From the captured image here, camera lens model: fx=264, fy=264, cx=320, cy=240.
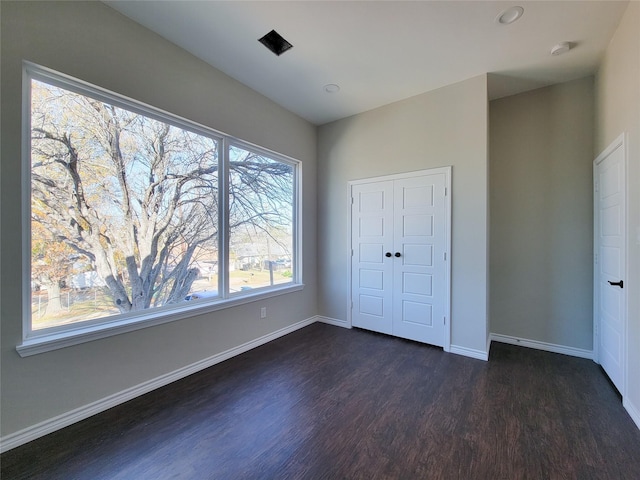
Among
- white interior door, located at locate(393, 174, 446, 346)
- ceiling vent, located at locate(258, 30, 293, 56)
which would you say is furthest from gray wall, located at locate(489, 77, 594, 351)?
ceiling vent, located at locate(258, 30, 293, 56)

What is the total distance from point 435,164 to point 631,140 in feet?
4.95

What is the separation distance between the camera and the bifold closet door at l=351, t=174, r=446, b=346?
3143mm

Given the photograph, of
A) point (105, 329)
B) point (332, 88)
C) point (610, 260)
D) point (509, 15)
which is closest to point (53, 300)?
point (105, 329)

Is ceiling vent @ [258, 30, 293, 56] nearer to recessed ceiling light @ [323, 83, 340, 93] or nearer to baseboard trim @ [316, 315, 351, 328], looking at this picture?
recessed ceiling light @ [323, 83, 340, 93]

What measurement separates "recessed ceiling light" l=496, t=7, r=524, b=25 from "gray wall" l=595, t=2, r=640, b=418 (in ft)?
2.28

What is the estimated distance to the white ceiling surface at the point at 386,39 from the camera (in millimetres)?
2008

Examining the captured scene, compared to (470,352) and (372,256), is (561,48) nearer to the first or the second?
(372,256)

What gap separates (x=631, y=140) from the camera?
195 centimetres

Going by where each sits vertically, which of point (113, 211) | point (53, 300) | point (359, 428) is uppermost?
point (113, 211)

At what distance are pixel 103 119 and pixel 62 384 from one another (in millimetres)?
1966

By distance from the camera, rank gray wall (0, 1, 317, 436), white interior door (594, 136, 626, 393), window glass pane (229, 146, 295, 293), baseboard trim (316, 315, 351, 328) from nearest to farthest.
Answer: gray wall (0, 1, 317, 436), white interior door (594, 136, 626, 393), window glass pane (229, 146, 295, 293), baseboard trim (316, 315, 351, 328)

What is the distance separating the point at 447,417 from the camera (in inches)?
76.1

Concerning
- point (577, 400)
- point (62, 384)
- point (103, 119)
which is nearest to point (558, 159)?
point (577, 400)

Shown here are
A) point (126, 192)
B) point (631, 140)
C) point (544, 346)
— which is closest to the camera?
point (631, 140)
